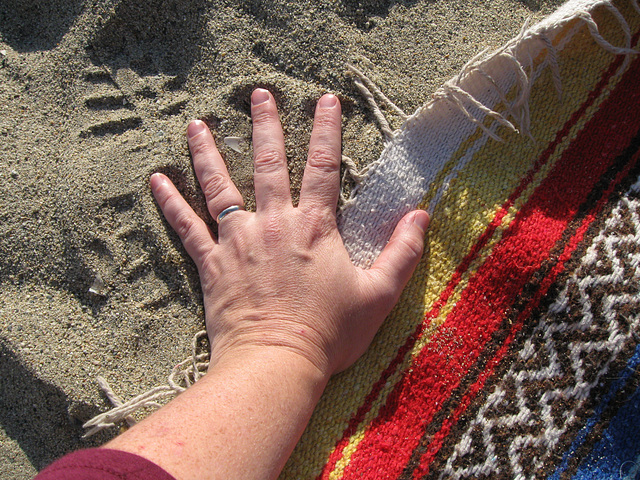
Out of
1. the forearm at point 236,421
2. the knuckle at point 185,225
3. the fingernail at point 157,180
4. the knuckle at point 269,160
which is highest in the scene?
the knuckle at point 269,160

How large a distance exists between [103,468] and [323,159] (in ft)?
2.90

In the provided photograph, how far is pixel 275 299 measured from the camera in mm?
1131

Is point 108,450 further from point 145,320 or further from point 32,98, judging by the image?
point 32,98

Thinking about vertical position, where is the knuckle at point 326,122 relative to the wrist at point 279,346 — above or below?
above

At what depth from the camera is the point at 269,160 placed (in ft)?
4.15

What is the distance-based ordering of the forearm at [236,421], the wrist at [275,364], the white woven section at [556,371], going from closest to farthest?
the forearm at [236,421]
the wrist at [275,364]
the white woven section at [556,371]

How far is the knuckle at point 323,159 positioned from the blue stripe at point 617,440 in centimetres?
94

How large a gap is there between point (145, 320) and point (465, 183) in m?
1.01

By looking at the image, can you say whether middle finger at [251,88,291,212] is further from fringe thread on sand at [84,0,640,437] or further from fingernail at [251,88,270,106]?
fringe thread on sand at [84,0,640,437]

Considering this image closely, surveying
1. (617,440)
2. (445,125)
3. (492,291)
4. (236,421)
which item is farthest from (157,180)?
(617,440)

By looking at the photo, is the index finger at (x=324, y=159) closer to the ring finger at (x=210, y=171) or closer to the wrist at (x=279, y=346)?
the ring finger at (x=210, y=171)

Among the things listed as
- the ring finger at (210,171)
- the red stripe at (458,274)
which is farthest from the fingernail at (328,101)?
the red stripe at (458,274)

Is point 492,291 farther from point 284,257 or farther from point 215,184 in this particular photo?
point 215,184

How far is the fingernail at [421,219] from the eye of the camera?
4.19 ft
